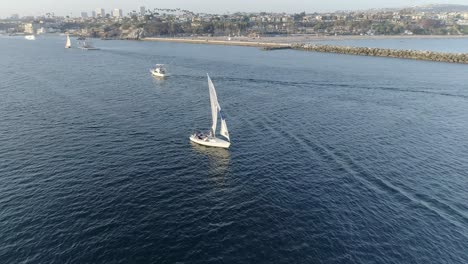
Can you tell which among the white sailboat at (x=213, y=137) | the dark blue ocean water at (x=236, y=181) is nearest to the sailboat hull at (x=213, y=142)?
the white sailboat at (x=213, y=137)

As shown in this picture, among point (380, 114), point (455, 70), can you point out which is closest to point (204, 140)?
point (380, 114)

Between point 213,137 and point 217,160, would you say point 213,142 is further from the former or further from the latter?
point 217,160

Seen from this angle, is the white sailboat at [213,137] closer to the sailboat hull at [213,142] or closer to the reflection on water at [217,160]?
the sailboat hull at [213,142]

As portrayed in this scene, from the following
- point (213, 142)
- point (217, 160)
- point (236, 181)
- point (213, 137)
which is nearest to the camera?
point (236, 181)

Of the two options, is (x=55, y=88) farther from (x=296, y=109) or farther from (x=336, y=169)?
(x=336, y=169)

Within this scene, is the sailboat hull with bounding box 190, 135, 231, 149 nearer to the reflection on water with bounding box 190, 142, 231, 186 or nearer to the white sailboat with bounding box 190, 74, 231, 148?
the white sailboat with bounding box 190, 74, 231, 148

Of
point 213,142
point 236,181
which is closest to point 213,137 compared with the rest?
point 213,142
